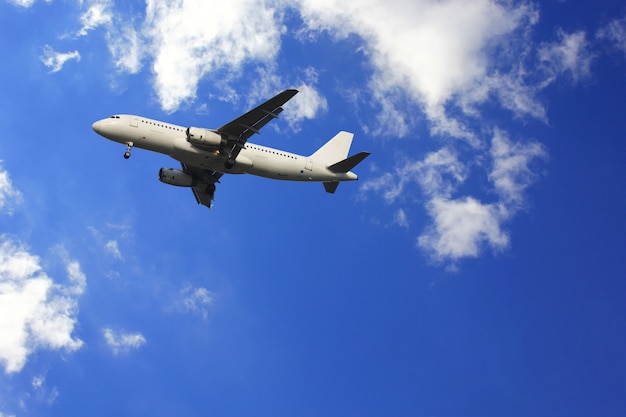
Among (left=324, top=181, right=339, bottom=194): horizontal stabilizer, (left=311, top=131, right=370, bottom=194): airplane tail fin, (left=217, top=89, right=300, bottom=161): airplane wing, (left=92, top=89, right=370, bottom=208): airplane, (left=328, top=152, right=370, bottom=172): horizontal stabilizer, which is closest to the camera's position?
(left=217, top=89, right=300, bottom=161): airplane wing

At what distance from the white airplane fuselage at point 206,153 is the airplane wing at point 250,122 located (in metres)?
1.33

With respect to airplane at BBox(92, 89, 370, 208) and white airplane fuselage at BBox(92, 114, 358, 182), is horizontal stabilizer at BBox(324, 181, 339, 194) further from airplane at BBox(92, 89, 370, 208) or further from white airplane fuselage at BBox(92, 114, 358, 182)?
white airplane fuselage at BBox(92, 114, 358, 182)

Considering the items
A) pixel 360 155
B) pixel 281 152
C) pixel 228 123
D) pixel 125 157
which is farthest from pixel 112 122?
pixel 360 155

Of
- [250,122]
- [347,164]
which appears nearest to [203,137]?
[250,122]

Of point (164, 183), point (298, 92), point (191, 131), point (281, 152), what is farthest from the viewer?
point (164, 183)

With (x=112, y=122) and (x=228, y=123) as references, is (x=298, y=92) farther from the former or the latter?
(x=112, y=122)

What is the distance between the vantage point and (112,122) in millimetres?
56719

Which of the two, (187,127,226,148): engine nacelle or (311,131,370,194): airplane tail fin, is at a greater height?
(311,131,370,194): airplane tail fin

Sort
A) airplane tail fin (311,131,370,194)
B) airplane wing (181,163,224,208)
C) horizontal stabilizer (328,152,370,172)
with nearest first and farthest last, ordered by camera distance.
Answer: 1. horizontal stabilizer (328,152,370,172)
2. airplane tail fin (311,131,370,194)
3. airplane wing (181,163,224,208)

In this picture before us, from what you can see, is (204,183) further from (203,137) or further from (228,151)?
(203,137)

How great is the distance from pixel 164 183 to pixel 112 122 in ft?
32.8

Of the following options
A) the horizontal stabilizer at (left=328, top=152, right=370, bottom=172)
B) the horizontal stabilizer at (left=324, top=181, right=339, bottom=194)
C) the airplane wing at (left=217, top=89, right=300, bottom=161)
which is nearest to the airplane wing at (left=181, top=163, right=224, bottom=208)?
the airplane wing at (left=217, top=89, right=300, bottom=161)

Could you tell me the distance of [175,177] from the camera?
65250 millimetres

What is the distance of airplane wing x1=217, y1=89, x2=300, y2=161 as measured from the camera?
54.6 metres
